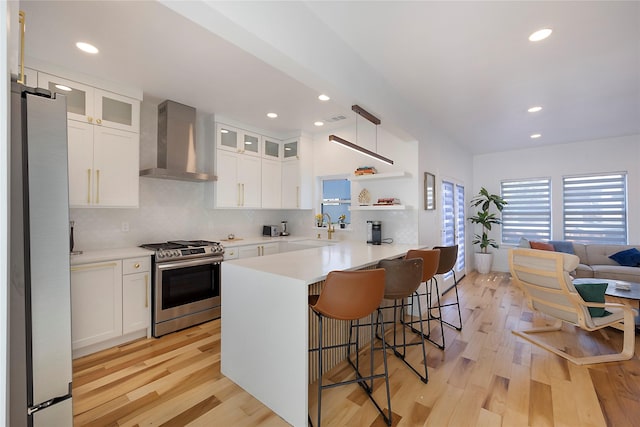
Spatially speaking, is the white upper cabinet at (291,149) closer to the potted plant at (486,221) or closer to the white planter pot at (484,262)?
the potted plant at (486,221)

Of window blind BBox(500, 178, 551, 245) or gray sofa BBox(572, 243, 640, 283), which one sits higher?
window blind BBox(500, 178, 551, 245)

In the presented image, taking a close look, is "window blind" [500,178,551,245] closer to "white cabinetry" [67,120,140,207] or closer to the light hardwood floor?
the light hardwood floor

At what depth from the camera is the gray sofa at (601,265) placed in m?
4.26

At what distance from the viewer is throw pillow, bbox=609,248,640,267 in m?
4.46

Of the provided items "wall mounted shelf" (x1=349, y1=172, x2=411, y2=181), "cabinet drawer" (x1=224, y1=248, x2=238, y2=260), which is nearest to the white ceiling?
"wall mounted shelf" (x1=349, y1=172, x2=411, y2=181)

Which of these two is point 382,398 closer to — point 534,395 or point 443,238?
point 534,395

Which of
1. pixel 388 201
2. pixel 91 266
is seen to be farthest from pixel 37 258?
pixel 388 201

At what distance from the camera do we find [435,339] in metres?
2.99

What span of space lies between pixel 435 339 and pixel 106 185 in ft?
12.5

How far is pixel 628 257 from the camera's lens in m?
4.53

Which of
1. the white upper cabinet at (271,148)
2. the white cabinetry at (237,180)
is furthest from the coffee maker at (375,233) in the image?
the white upper cabinet at (271,148)

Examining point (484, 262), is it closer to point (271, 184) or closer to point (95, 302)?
point (271, 184)

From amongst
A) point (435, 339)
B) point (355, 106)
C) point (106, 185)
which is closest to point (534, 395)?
point (435, 339)

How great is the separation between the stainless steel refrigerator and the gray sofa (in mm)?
6335
